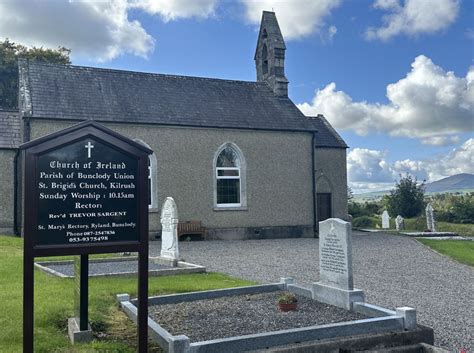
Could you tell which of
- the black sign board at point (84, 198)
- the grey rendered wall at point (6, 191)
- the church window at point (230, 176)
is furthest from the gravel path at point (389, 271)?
the grey rendered wall at point (6, 191)

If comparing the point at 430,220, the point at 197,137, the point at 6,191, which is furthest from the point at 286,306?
the point at 430,220

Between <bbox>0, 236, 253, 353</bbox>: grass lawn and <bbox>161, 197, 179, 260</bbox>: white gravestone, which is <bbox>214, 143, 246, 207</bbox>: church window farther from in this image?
<bbox>0, 236, 253, 353</bbox>: grass lawn

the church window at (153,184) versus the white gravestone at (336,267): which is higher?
the church window at (153,184)

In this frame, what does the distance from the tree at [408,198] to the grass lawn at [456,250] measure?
13.2 metres

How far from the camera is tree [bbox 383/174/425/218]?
3422 centimetres

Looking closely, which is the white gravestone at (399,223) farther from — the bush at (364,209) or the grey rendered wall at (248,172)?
the grey rendered wall at (248,172)

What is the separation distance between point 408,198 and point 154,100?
21.5 meters

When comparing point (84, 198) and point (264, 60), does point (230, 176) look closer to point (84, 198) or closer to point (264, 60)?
point (264, 60)

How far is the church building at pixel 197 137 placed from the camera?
2022 centimetres

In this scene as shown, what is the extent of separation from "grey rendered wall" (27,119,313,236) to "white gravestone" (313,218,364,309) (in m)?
13.4

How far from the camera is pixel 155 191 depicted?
820 inches

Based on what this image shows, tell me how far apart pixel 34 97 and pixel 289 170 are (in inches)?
498

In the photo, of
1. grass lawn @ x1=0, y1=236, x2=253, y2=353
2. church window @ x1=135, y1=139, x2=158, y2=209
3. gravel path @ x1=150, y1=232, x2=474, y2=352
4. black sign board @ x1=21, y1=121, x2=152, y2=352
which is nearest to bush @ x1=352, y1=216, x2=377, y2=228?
gravel path @ x1=150, y1=232, x2=474, y2=352

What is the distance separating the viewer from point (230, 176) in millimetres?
22844
